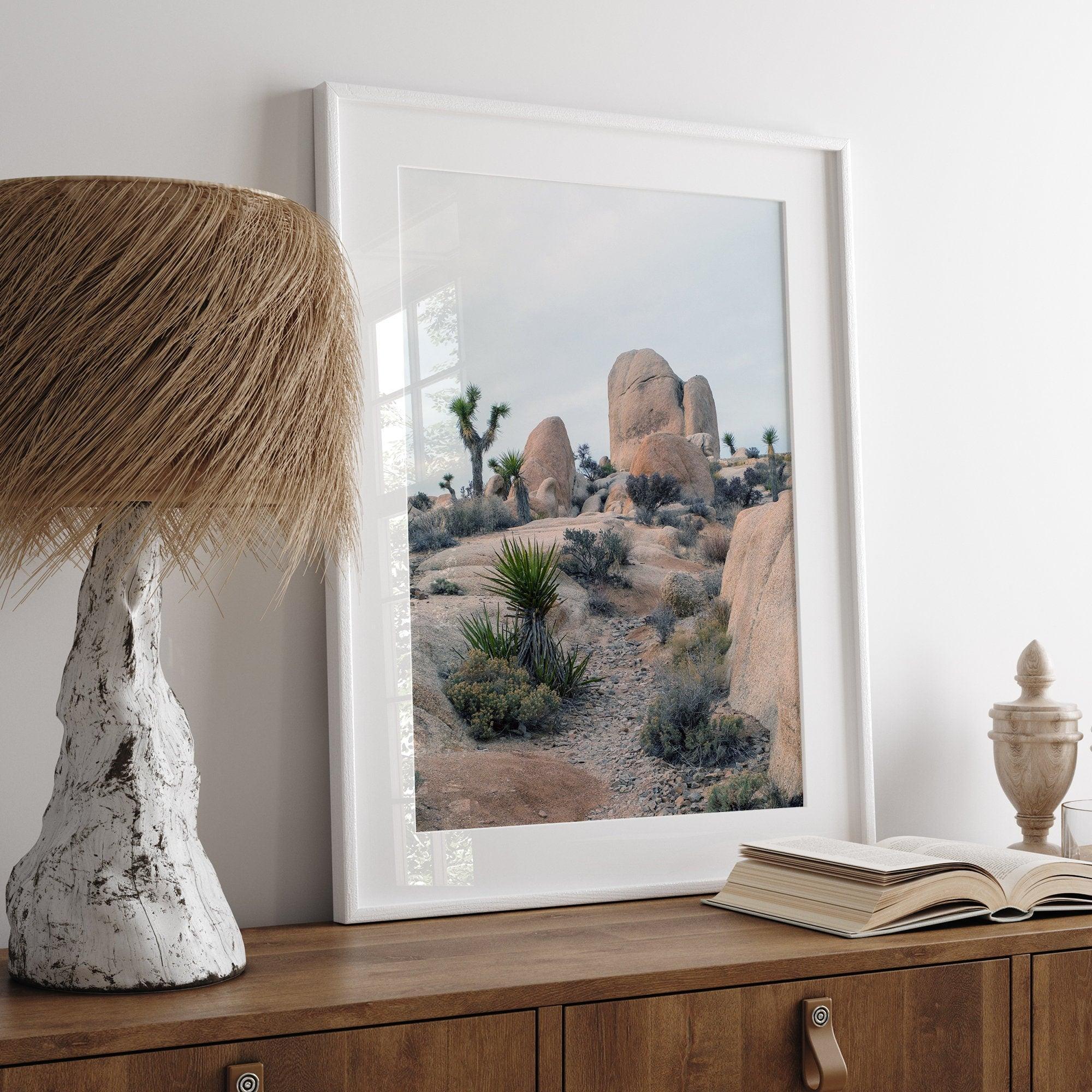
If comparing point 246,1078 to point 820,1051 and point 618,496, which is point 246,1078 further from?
point 618,496

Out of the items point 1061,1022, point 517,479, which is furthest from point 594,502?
point 1061,1022

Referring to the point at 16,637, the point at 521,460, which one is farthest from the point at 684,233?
the point at 16,637

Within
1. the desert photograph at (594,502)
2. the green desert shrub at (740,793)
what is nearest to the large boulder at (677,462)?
the desert photograph at (594,502)

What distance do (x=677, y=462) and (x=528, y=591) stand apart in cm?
26

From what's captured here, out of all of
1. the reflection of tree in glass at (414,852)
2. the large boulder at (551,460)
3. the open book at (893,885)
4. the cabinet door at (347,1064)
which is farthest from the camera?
the large boulder at (551,460)

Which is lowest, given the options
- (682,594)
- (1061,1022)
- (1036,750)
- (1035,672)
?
(1061,1022)

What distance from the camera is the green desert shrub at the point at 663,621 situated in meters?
1.45

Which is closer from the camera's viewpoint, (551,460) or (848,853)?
(848,853)

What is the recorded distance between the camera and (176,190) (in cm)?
94

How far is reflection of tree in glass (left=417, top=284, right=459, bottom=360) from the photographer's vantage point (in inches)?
53.9

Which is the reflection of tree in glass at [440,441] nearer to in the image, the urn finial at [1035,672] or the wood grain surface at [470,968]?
the wood grain surface at [470,968]

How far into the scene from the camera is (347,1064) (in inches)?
37.5

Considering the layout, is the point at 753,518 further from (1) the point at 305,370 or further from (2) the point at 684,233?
(1) the point at 305,370

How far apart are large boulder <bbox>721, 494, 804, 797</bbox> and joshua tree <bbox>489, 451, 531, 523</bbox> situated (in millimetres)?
284
